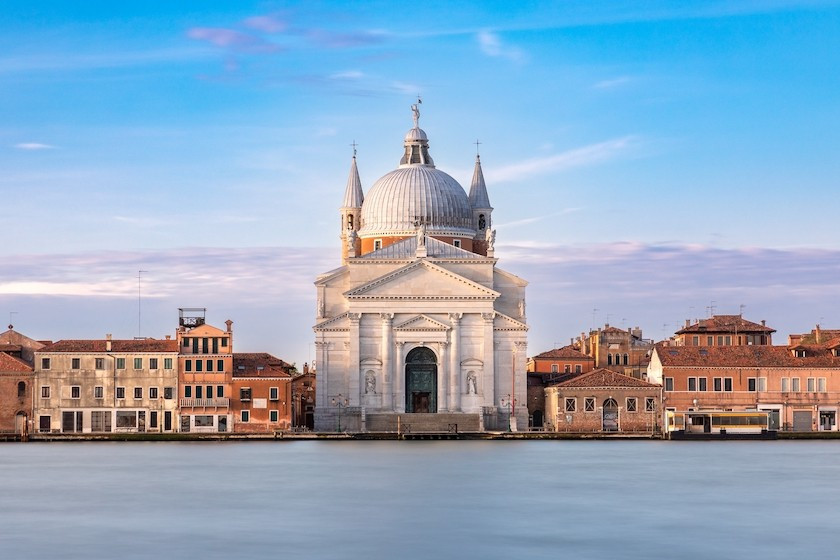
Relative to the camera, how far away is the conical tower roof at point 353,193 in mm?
79125

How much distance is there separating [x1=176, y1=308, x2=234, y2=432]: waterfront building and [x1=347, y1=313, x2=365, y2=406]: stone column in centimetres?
469

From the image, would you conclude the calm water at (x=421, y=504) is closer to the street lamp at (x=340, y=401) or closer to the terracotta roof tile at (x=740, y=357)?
the terracotta roof tile at (x=740, y=357)

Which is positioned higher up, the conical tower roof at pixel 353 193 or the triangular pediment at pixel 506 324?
the conical tower roof at pixel 353 193

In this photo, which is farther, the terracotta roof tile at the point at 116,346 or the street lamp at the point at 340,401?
the street lamp at the point at 340,401

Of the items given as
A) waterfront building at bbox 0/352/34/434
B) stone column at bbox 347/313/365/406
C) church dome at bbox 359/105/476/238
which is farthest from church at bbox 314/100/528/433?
waterfront building at bbox 0/352/34/434

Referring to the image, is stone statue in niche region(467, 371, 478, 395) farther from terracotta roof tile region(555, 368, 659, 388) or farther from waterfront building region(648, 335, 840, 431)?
waterfront building region(648, 335, 840, 431)

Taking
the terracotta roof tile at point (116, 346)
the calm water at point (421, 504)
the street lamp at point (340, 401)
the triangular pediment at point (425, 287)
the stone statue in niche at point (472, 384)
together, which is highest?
the triangular pediment at point (425, 287)

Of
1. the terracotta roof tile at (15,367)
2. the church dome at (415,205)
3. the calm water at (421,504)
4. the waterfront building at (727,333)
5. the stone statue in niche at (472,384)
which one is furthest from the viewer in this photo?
the waterfront building at (727,333)

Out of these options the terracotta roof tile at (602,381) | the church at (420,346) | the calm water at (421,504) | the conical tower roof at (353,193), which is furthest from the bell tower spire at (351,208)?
the calm water at (421,504)

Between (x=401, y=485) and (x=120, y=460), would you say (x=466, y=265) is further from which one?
(x=401, y=485)

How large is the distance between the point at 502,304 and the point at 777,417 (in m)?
11.8

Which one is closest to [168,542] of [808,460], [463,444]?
[808,460]

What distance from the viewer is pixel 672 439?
64312mm

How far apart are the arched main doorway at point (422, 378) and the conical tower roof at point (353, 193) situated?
12477 mm
